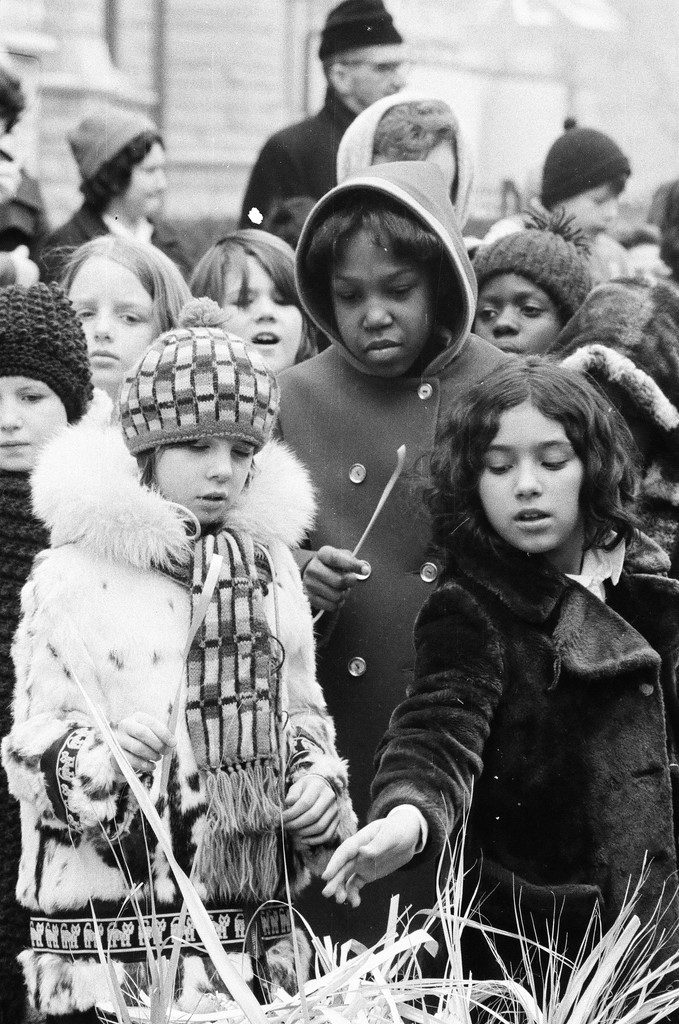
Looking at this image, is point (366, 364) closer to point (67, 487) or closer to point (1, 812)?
point (67, 487)

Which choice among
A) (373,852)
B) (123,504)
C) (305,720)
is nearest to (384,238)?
(123,504)

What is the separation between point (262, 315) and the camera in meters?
4.23

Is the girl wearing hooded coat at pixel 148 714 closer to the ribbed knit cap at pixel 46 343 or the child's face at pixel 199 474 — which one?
the child's face at pixel 199 474

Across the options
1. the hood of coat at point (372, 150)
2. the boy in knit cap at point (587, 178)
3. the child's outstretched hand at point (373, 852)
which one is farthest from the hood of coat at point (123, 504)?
the boy in knit cap at point (587, 178)

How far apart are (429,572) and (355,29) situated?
6.21 ft

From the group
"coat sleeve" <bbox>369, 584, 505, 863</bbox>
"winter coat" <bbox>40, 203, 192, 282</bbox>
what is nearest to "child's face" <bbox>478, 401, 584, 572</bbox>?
"coat sleeve" <bbox>369, 584, 505, 863</bbox>

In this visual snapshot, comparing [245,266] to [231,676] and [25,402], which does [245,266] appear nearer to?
[25,402]

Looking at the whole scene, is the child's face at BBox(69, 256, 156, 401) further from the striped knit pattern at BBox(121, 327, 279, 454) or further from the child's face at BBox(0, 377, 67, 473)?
the striped knit pattern at BBox(121, 327, 279, 454)

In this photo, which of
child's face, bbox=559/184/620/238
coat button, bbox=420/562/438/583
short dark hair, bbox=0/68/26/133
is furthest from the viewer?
child's face, bbox=559/184/620/238

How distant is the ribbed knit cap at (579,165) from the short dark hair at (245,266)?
4.34ft

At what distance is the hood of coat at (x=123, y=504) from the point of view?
290cm

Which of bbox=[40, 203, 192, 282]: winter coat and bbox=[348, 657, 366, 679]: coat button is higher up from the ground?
bbox=[40, 203, 192, 282]: winter coat

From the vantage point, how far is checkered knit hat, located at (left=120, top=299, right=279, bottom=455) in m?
2.93

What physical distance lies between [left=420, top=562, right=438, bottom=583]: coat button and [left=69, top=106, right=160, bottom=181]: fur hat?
1.90m
